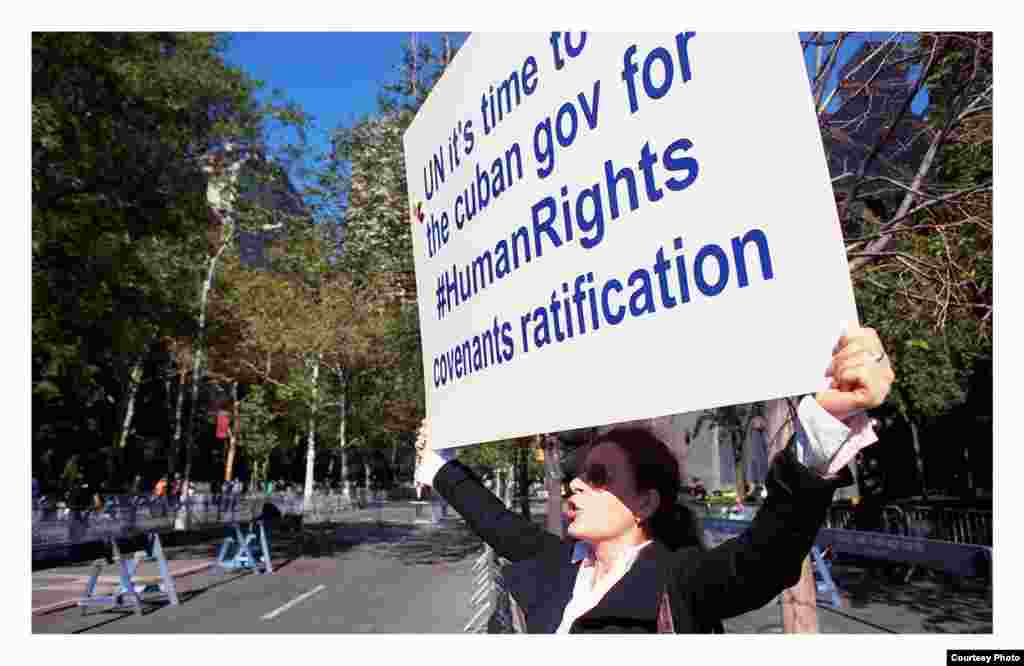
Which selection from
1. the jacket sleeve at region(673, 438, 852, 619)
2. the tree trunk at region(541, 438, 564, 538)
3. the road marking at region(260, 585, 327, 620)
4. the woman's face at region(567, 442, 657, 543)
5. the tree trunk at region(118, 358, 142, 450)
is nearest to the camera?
the jacket sleeve at region(673, 438, 852, 619)

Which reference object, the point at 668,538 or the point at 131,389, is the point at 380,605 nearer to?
the point at 668,538

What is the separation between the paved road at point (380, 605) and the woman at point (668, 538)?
9158mm

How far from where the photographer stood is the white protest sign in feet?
5.76

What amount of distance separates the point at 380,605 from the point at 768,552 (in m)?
12.3

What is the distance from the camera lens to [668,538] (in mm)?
2262

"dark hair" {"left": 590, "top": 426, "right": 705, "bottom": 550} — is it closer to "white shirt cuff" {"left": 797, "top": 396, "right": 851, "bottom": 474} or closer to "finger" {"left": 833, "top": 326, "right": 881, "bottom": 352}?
"white shirt cuff" {"left": 797, "top": 396, "right": 851, "bottom": 474}

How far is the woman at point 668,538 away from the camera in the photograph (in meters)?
1.63

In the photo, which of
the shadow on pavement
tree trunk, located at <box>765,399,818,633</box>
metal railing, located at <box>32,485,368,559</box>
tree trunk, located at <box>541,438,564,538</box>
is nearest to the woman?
tree trunk, located at <box>765,399,818,633</box>

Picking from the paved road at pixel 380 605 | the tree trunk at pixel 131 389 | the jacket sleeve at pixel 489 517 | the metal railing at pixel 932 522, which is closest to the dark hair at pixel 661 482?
the jacket sleeve at pixel 489 517

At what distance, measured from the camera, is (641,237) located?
6.81ft

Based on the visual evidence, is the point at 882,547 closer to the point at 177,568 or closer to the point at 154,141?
the point at 177,568

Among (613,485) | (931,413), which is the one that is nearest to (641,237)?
(613,485)

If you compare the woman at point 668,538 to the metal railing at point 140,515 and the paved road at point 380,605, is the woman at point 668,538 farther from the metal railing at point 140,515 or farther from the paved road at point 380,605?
the metal railing at point 140,515

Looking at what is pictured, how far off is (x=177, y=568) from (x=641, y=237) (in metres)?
18.9
